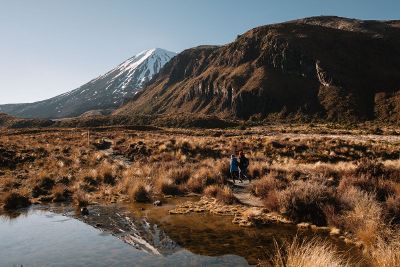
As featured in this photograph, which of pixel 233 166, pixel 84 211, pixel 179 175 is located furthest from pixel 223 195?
pixel 179 175

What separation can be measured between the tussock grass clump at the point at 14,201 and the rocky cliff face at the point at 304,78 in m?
97.9

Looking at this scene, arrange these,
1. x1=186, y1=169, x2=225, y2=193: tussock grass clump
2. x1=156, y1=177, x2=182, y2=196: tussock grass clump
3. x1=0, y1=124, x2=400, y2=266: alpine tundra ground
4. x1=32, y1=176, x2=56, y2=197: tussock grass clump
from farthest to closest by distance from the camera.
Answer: x1=32, y1=176, x2=56, y2=197: tussock grass clump
x1=186, y1=169, x2=225, y2=193: tussock grass clump
x1=156, y1=177, x2=182, y2=196: tussock grass clump
x1=0, y1=124, x2=400, y2=266: alpine tundra ground

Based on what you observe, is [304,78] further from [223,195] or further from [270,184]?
[223,195]

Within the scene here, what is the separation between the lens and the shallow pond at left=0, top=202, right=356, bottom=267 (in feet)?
33.7

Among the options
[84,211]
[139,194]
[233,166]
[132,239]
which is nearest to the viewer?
[132,239]

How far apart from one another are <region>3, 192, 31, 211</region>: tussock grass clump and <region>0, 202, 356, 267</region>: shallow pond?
5.20 feet

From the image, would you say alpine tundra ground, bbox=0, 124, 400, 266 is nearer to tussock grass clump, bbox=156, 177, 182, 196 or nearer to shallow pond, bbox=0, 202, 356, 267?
tussock grass clump, bbox=156, 177, 182, 196

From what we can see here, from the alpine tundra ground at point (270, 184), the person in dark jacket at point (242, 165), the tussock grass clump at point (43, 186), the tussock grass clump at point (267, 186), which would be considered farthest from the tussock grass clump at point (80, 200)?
the person in dark jacket at point (242, 165)

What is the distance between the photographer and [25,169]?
93.2 feet

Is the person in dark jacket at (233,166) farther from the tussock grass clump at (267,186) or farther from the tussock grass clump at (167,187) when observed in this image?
the tussock grass clump at (267,186)

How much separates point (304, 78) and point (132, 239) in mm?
125506

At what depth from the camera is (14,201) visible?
17859 millimetres

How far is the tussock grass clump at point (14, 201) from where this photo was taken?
17586mm

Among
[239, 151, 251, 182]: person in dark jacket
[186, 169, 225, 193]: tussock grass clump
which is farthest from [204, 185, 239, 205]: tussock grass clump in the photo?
[239, 151, 251, 182]: person in dark jacket
